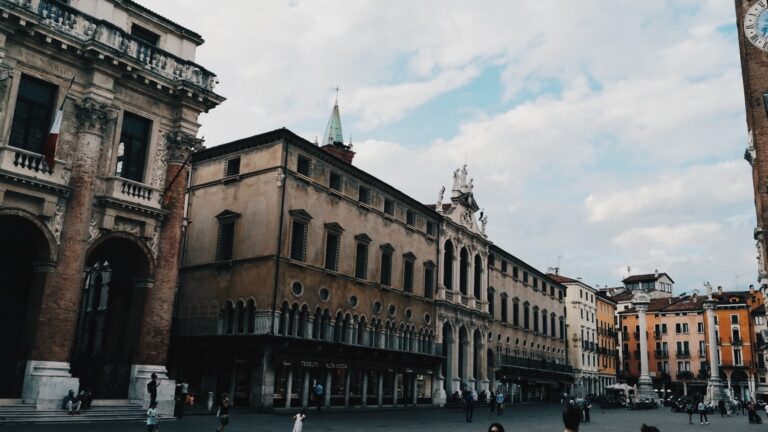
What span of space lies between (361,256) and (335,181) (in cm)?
503

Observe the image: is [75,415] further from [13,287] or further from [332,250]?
[332,250]

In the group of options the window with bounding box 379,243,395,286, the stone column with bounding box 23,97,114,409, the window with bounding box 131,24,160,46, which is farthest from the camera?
the window with bounding box 379,243,395,286

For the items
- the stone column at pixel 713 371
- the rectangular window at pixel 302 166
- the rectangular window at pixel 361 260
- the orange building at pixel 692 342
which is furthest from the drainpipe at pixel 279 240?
the orange building at pixel 692 342

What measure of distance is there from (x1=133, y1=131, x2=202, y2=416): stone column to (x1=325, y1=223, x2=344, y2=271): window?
12.8m

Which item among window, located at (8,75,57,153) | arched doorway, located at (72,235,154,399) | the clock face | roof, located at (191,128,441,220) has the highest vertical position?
the clock face

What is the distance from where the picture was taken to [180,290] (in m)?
36.0

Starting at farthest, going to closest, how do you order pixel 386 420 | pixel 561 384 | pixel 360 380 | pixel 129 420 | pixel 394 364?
pixel 561 384 < pixel 394 364 < pixel 360 380 < pixel 386 420 < pixel 129 420

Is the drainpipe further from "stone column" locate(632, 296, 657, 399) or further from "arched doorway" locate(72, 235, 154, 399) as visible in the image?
"stone column" locate(632, 296, 657, 399)

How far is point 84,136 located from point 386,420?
57.7ft

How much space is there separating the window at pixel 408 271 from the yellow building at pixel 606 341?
2043 inches

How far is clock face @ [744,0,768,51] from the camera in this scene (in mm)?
50500

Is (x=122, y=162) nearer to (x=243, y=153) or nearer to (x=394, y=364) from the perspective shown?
(x=243, y=153)

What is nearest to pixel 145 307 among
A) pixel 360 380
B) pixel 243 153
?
pixel 243 153

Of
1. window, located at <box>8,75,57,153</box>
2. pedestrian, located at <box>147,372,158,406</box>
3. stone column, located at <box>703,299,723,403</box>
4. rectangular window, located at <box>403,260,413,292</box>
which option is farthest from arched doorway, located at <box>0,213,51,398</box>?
stone column, located at <box>703,299,723,403</box>
